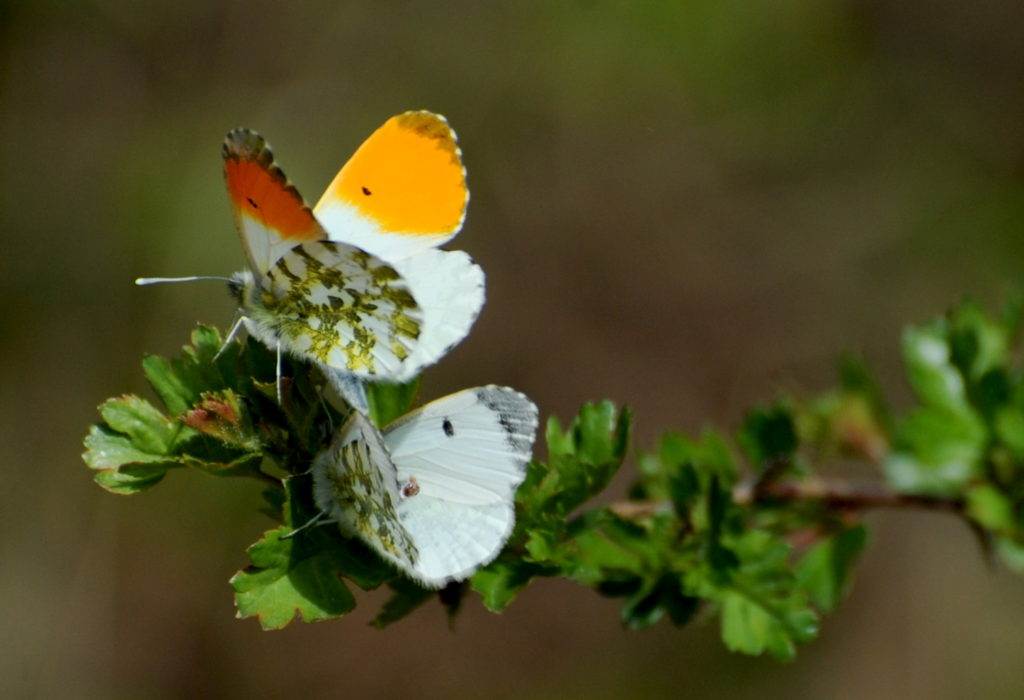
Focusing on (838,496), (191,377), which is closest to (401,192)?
(191,377)

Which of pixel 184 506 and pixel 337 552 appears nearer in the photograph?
pixel 337 552

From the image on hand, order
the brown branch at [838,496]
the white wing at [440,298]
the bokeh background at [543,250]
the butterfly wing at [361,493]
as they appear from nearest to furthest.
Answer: the butterfly wing at [361,493] < the white wing at [440,298] < the brown branch at [838,496] < the bokeh background at [543,250]

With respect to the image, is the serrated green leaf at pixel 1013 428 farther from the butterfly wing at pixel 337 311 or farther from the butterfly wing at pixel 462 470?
the butterfly wing at pixel 337 311

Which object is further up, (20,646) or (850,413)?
(850,413)

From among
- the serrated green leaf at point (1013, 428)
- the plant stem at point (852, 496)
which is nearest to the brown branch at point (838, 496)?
the plant stem at point (852, 496)

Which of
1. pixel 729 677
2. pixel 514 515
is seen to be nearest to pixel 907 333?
pixel 514 515

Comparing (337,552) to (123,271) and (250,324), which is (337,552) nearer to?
(250,324)
